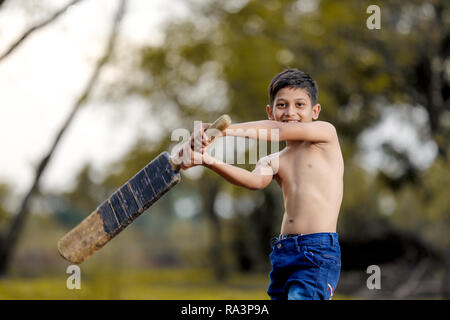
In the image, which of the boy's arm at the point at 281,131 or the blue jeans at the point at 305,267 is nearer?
the boy's arm at the point at 281,131

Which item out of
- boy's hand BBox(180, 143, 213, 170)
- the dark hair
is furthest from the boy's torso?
boy's hand BBox(180, 143, 213, 170)

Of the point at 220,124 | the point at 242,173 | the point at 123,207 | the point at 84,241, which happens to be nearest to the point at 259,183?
the point at 242,173

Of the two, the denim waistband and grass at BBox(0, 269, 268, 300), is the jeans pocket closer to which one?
the denim waistband

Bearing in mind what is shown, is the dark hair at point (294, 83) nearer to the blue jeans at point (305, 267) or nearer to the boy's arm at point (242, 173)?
the boy's arm at point (242, 173)

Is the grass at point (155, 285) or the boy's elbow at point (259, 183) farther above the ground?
the grass at point (155, 285)

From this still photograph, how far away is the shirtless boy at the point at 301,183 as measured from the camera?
2.57 metres

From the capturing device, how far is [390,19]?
1409cm

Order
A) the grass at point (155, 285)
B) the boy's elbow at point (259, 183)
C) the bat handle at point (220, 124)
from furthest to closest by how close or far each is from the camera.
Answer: the grass at point (155, 285) → the boy's elbow at point (259, 183) → the bat handle at point (220, 124)

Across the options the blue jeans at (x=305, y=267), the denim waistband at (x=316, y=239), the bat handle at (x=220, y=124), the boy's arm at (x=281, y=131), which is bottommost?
the blue jeans at (x=305, y=267)

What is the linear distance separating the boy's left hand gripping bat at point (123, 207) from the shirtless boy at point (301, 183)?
0.13 m

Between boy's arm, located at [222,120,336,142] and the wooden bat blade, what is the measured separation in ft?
1.27

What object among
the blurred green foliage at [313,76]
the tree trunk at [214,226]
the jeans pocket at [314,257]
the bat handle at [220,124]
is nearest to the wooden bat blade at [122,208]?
the bat handle at [220,124]
